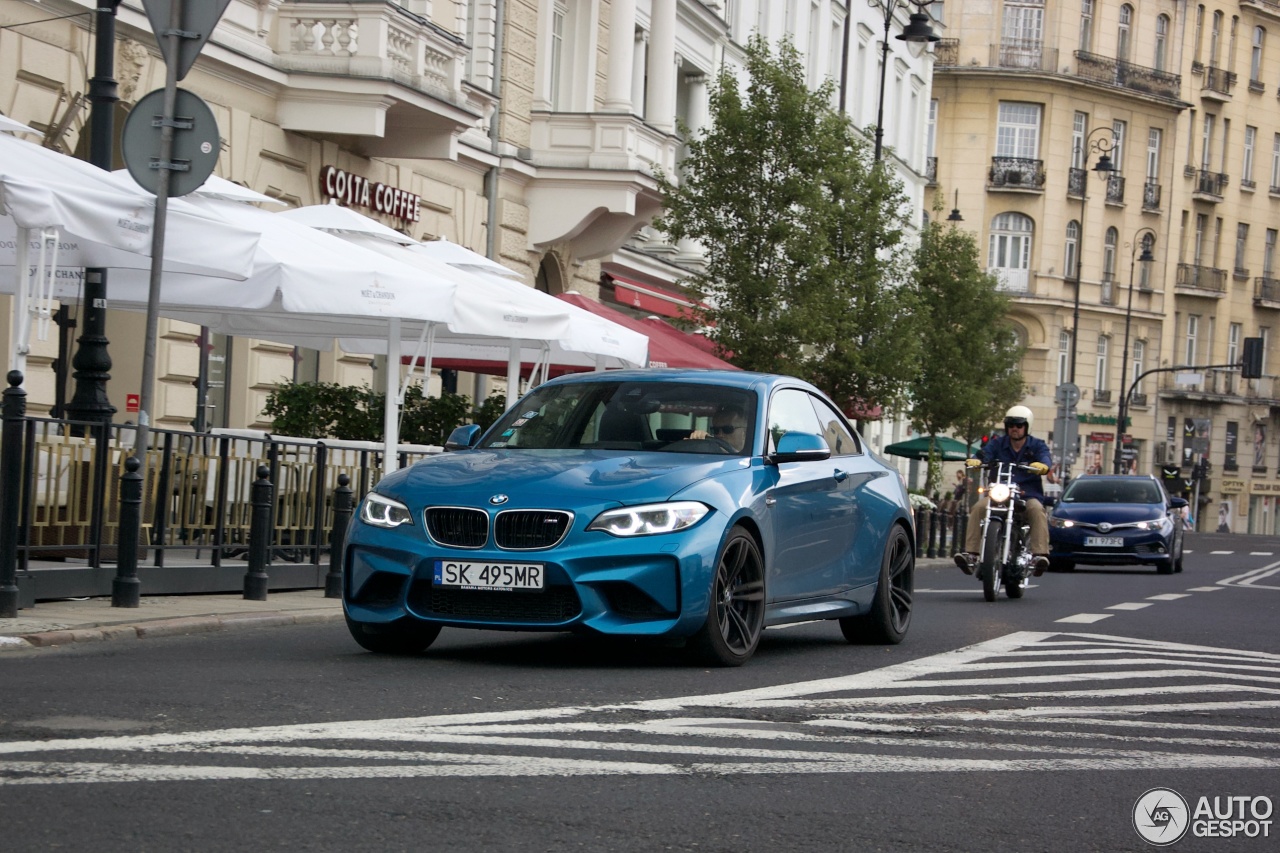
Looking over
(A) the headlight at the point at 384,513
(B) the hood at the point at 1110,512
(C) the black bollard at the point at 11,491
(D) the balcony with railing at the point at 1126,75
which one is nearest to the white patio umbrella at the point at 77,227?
(C) the black bollard at the point at 11,491

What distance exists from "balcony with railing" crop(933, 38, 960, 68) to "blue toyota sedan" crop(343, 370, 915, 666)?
73.0m

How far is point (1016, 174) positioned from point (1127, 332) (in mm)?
7728

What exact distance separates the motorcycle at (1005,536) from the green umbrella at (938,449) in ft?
92.8

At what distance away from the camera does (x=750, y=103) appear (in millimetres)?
33406

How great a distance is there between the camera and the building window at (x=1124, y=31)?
85188 millimetres

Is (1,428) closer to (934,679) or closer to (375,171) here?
(934,679)

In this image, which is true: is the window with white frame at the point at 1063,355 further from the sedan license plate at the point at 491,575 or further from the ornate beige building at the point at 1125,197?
the sedan license plate at the point at 491,575

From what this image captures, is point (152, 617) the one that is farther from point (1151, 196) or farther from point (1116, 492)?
point (1151, 196)

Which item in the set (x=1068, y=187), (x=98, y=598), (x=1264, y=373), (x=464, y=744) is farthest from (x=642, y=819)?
(x=1264, y=373)

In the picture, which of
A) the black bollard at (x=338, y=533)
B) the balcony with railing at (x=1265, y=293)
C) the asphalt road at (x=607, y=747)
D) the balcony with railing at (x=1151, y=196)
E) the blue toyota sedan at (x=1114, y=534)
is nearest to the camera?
the asphalt road at (x=607, y=747)

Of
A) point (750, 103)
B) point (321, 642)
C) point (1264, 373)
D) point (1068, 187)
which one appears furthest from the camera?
point (1264, 373)

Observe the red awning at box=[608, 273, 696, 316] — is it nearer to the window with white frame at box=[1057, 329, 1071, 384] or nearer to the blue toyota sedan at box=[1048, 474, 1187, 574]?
the blue toyota sedan at box=[1048, 474, 1187, 574]

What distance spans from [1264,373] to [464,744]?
93.9 meters

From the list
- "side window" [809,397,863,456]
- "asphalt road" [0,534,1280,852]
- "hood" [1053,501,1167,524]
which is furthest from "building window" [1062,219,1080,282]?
"asphalt road" [0,534,1280,852]
